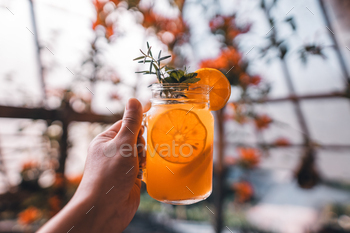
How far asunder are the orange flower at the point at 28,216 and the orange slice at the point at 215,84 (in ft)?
4.79

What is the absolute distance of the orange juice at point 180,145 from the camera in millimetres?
626

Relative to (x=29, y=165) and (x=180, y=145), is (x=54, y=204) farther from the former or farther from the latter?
(x=180, y=145)

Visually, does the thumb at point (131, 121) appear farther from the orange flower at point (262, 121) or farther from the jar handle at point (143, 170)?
the orange flower at point (262, 121)

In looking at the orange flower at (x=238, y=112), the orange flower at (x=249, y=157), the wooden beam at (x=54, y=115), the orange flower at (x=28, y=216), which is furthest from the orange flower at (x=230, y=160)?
the orange flower at (x=28, y=216)

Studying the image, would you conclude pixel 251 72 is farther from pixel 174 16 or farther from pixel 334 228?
pixel 334 228

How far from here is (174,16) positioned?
5.44 ft

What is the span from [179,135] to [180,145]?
1.2 inches

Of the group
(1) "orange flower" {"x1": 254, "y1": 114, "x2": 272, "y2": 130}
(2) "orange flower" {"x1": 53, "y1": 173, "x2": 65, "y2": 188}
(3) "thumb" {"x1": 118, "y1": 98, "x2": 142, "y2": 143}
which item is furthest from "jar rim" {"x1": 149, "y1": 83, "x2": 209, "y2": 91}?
(2) "orange flower" {"x1": 53, "y1": 173, "x2": 65, "y2": 188}

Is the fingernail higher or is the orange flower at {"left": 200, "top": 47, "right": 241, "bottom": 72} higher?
the orange flower at {"left": 200, "top": 47, "right": 241, "bottom": 72}

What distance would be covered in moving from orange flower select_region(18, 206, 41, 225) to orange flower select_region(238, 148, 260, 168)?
148 cm

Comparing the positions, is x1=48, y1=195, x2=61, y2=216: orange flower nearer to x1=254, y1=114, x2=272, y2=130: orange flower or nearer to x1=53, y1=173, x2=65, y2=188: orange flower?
x1=53, y1=173, x2=65, y2=188: orange flower

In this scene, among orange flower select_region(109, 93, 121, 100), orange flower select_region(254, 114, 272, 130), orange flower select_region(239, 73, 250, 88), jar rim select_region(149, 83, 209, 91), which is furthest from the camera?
orange flower select_region(109, 93, 121, 100)

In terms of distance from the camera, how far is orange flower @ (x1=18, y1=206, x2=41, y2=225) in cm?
143

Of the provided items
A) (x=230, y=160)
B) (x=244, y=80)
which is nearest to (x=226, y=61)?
(x=244, y=80)
